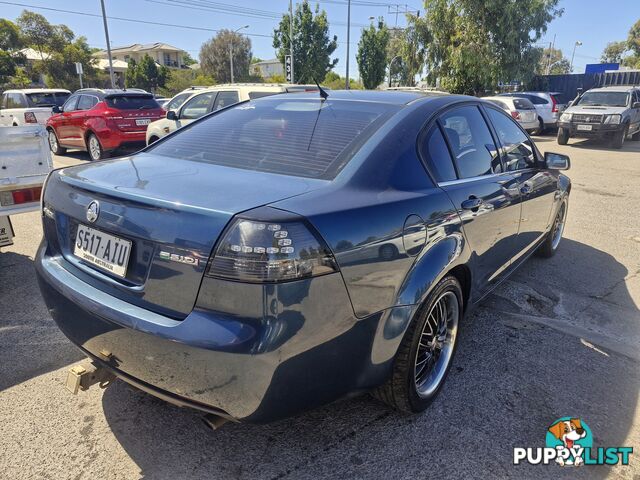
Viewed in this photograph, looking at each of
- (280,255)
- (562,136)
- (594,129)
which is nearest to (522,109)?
(562,136)

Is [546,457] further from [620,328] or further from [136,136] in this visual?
[136,136]

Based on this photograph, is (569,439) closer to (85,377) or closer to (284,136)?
(284,136)

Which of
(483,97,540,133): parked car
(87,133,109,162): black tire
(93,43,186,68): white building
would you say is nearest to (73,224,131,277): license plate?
(87,133,109,162): black tire

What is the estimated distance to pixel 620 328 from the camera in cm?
357

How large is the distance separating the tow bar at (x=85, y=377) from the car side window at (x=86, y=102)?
10021 mm

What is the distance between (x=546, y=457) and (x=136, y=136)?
10.4 m

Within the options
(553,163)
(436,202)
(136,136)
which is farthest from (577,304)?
(136,136)

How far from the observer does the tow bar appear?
2.22 m

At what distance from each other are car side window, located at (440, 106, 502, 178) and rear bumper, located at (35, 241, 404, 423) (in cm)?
119

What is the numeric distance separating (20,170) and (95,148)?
7.33 metres

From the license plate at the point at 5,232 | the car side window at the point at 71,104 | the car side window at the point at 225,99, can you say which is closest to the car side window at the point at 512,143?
the license plate at the point at 5,232

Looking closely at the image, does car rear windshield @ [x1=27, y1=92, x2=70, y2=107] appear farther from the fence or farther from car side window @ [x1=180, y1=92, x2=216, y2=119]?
the fence

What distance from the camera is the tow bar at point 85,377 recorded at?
7.27ft

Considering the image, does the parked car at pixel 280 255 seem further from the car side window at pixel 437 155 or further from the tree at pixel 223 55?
the tree at pixel 223 55
